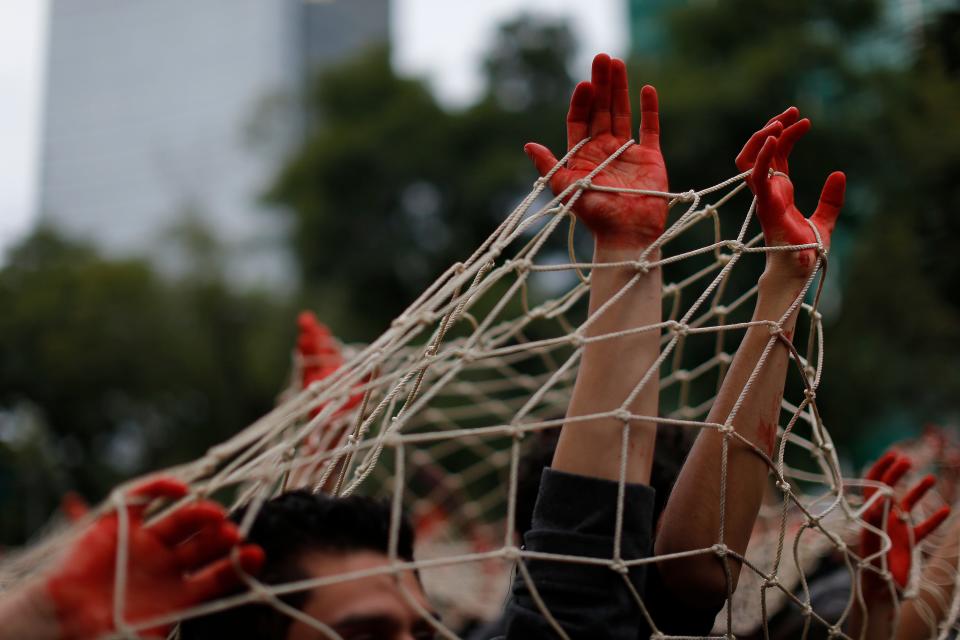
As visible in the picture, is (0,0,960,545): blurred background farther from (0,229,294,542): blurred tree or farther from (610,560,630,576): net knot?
(610,560,630,576): net knot

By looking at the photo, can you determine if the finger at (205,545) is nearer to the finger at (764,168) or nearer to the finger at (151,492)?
the finger at (151,492)

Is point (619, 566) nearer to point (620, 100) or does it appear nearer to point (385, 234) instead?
point (620, 100)

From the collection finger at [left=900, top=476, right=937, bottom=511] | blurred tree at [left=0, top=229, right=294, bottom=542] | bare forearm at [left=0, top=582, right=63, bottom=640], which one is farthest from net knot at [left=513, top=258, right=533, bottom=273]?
blurred tree at [left=0, top=229, right=294, bottom=542]

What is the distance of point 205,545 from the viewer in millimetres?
750

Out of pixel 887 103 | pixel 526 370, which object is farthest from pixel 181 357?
pixel 887 103

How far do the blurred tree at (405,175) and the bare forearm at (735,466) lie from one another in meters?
9.22

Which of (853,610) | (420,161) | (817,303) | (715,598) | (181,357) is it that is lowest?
(181,357)

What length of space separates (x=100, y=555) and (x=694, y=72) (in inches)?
400

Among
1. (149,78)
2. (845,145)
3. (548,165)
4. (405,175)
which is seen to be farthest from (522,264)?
(149,78)

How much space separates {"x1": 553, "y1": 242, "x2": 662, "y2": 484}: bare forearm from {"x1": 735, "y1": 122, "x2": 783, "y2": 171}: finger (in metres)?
0.19

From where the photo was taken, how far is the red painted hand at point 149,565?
27.8 inches

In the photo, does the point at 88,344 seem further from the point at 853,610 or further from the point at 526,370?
the point at 853,610

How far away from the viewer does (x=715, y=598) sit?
39.2 inches

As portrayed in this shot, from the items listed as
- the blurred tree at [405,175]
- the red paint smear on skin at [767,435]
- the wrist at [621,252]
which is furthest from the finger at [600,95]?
the blurred tree at [405,175]
